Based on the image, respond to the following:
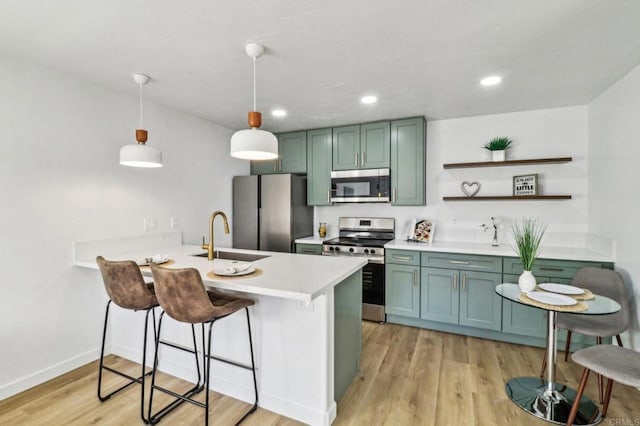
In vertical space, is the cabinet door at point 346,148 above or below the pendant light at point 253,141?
above

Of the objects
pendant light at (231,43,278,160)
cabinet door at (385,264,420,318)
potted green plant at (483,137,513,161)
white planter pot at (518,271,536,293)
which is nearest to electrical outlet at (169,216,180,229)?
pendant light at (231,43,278,160)

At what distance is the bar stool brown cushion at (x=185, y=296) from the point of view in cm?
156

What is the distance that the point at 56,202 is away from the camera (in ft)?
7.61

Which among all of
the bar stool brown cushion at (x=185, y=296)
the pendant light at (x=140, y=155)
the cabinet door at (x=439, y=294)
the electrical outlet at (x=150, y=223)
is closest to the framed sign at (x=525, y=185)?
the cabinet door at (x=439, y=294)

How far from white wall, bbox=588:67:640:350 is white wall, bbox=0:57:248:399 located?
3.83 m

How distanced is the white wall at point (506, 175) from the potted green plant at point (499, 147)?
0.10 m

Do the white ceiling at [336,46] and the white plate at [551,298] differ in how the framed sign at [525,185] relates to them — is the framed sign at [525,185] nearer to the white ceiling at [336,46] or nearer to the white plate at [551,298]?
the white ceiling at [336,46]

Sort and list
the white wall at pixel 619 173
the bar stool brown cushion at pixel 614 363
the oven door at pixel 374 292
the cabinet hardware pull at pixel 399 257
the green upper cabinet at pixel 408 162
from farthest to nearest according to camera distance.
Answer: the green upper cabinet at pixel 408 162 < the oven door at pixel 374 292 < the cabinet hardware pull at pixel 399 257 < the white wall at pixel 619 173 < the bar stool brown cushion at pixel 614 363

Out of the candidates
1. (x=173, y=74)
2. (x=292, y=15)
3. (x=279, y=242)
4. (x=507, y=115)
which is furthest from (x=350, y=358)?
(x=507, y=115)

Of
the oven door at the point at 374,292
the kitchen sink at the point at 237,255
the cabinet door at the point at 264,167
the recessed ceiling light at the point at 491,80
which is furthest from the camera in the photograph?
the cabinet door at the point at 264,167

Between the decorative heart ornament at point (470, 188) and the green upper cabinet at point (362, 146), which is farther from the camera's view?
the green upper cabinet at point (362, 146)

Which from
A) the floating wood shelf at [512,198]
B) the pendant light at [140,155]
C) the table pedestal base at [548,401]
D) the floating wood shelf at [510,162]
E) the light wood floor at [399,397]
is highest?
the floating wood shelf at [510,162]

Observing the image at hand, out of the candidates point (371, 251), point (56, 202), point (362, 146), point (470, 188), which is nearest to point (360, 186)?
point (362, 146)

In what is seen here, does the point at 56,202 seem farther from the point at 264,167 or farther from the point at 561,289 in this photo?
the point at 561,289
